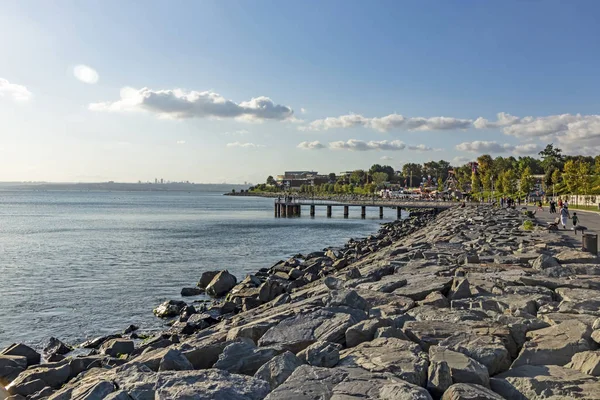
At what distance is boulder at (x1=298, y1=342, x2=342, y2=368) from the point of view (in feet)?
17.3

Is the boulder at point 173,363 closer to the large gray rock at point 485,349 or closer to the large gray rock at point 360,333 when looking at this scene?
the large gray rock at point 360,333

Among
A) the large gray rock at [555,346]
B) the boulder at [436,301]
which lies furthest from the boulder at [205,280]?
the large gray rock at [555,346]

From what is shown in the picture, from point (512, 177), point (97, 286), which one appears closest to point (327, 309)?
point (97, 286)

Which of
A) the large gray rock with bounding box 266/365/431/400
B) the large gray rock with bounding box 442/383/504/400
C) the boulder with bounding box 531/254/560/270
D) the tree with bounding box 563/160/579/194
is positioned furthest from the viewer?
the tree with bounding box 563/160/579/194

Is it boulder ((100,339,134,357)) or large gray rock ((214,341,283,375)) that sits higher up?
large gray rock ((214,341,283,375))

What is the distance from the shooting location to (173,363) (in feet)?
18.2

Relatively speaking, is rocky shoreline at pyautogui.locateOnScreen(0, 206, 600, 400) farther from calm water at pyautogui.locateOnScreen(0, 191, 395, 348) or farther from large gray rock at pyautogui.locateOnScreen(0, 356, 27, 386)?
calm water at pyautogui.locateOnScreen(0, 191, 395, 348)

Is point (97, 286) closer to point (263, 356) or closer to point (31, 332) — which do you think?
point (31, 332)

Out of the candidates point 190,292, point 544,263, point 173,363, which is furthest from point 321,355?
point 190,292

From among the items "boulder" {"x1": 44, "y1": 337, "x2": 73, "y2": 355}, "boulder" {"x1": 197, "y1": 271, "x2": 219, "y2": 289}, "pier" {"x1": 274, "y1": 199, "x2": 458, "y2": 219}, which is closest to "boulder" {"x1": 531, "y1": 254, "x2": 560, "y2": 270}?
"boulder" {"x1": 44, "y1": 337, "x2": 73, "y2": 355}

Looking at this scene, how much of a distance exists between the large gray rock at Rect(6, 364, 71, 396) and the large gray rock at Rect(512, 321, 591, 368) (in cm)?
655

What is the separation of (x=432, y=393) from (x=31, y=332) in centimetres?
1131

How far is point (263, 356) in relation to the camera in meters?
5.57

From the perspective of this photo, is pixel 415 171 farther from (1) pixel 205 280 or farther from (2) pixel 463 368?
(2) pixel 463 368
